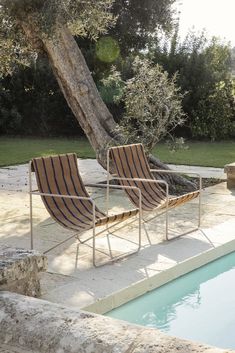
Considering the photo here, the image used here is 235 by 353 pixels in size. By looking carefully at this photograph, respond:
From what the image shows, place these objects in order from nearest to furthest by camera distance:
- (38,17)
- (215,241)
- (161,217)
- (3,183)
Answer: (215,241), (161,217), (38,17), (3,183)

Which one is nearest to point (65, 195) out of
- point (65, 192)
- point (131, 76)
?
point (65, 192)

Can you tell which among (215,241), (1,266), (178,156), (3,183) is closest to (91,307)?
(1,266)

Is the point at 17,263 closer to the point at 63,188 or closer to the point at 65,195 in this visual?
the point at 65,195

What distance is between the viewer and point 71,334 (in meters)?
3.02

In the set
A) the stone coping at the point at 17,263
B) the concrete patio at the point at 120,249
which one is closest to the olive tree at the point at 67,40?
the concrete patio at the point at 120,249

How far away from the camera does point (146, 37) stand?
18734mm

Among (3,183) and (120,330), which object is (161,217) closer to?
(3,183)

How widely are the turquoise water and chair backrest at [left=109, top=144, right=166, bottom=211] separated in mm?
1319

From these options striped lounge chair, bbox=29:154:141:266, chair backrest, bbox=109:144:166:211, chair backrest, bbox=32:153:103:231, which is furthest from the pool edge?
chair backrest, bbox=109:144:166:211

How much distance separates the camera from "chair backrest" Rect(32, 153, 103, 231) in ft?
18.7

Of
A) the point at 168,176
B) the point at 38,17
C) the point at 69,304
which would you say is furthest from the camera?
the point at 168,176

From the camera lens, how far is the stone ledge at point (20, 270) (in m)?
3.90

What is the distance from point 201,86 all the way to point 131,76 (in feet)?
7.56

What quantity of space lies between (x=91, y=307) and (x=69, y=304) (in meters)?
0.17
